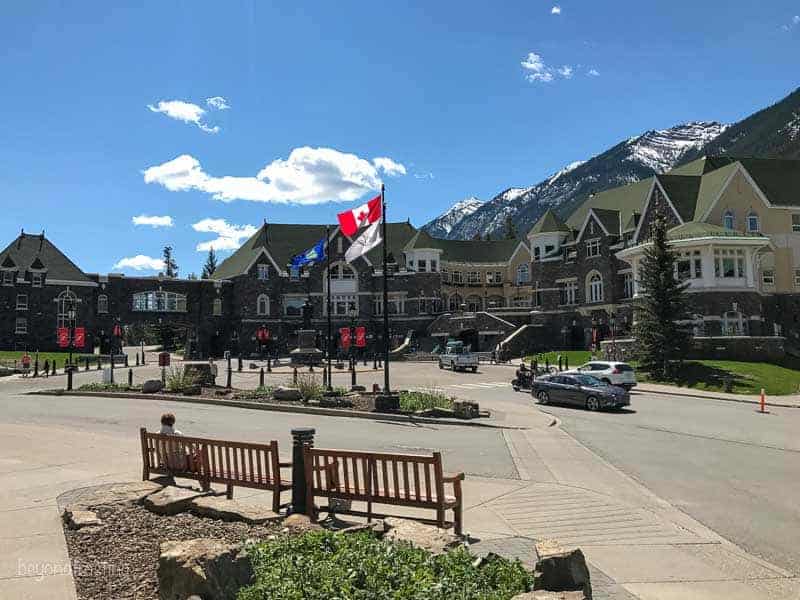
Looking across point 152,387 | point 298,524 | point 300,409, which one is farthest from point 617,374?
point 298,524

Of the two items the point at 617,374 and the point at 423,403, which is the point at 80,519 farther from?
the point at 617,374

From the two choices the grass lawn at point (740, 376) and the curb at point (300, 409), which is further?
the grass lawn at point (740, 376)

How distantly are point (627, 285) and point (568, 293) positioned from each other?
7963 millimetres

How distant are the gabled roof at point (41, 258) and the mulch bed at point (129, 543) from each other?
6837 centimetres

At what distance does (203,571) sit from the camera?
491 centimetres

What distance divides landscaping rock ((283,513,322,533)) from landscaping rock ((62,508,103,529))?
7.48 ft

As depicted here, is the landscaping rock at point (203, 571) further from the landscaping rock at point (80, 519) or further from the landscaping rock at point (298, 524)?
the landscaping rock at point (80, 519)

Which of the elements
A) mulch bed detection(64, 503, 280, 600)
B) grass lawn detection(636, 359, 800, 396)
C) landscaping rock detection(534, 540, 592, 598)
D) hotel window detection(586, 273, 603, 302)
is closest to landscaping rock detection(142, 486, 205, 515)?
mulch bed detection(64, 503, 280, 600)

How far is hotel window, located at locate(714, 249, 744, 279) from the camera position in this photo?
1805 inches

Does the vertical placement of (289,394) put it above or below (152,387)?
below

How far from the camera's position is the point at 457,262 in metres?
82.2

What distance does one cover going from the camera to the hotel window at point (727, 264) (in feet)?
150

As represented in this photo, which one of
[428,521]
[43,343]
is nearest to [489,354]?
[43,343]

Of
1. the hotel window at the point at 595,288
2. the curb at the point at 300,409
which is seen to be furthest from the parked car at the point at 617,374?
the hotel window at the point at 595,288
